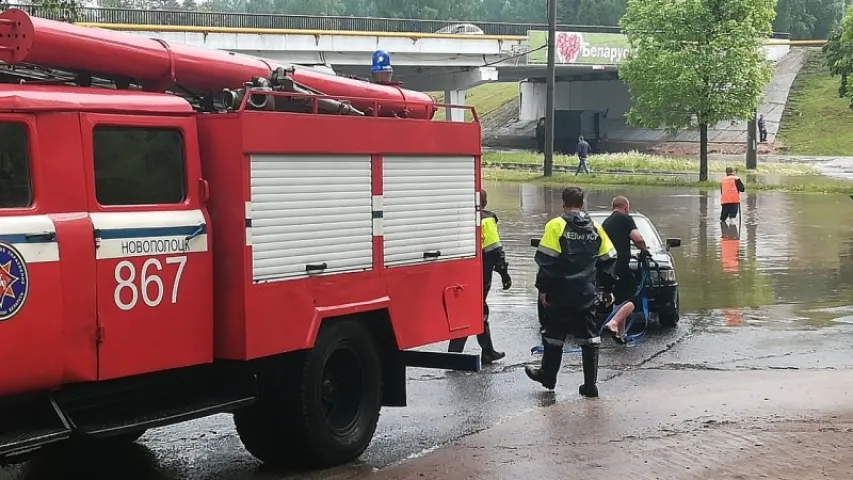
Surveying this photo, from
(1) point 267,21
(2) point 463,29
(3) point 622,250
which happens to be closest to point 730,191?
(3) point 622,250

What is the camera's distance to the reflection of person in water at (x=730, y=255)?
14.2 m

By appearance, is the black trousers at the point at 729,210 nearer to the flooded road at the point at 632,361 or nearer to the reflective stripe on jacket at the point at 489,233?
the flooded road at the point at 632,361

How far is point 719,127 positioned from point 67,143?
Answer: 64.9 m

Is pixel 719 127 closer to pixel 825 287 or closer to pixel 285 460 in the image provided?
pixel 825 287

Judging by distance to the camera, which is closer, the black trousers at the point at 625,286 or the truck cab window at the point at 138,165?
the truck cab window at the point at 138,165

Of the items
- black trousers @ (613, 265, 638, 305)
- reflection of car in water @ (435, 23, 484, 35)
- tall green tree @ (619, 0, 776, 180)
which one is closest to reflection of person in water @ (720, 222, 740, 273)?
black trousers @ (613, 265, 638, 305)

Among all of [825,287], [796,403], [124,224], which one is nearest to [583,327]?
[796,403]

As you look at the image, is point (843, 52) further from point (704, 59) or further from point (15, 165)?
point (15, 165)

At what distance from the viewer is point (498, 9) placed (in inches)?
5856

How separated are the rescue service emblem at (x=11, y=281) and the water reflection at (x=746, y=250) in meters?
10.0

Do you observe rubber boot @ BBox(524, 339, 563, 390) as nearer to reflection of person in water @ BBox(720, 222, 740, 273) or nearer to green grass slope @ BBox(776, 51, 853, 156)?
reflection of person in water @ BBox(720, 222, 740, 273)

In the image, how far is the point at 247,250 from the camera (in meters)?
6.45

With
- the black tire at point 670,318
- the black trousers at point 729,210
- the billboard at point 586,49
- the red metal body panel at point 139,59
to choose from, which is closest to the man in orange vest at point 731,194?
the black trousers at point 729,210

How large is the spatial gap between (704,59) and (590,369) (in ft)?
111
